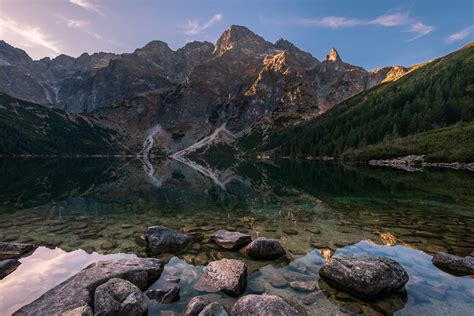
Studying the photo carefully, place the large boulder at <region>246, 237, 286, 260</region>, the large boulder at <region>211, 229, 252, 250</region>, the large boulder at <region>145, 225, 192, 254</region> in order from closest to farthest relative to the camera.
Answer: the large boulder at <region>246, 237, 286, 260</region> → the large boulder at <region>145, 225, 192, 254</region> → the large boulder at <region>211, 229, 252, 250</region>

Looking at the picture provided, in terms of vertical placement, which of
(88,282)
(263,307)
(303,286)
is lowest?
(303,286)

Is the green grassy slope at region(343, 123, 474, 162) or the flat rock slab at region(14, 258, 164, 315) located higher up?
the green grassy slope at region(343, 123, 474, 162)

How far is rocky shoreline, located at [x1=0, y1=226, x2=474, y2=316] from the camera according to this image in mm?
9578

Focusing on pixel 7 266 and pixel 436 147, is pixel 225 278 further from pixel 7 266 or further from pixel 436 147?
pixel 436 147

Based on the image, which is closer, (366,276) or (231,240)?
(366,276)

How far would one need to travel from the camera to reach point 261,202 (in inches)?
1410

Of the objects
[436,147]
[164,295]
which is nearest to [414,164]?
[436,147]

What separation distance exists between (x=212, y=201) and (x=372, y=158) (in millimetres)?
120377

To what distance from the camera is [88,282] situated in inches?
440

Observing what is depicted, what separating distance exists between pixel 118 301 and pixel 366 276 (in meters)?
9.76

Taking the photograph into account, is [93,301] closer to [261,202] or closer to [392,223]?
[392,223]

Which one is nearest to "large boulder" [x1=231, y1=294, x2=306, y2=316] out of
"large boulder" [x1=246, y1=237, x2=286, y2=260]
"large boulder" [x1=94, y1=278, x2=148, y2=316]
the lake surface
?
the lake surface

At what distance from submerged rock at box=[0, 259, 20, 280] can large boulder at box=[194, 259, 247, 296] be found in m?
9.63

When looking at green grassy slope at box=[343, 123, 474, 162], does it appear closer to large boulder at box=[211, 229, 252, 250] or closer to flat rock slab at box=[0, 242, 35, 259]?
large boulder at box=[211, 229, 252, 250]
